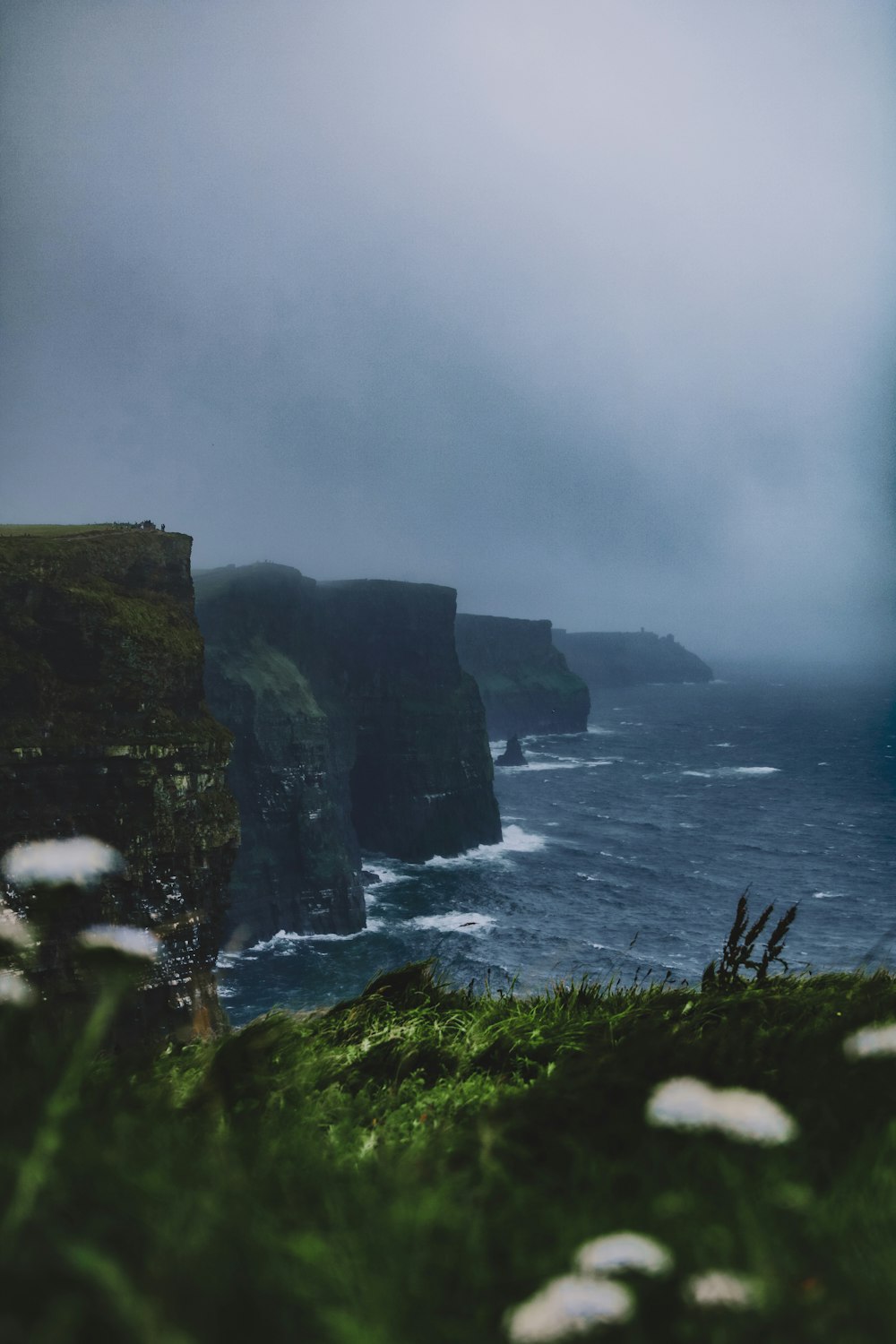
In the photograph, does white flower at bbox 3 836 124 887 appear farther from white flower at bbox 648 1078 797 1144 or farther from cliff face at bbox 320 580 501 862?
cliff face at bbox 320 580 501 862

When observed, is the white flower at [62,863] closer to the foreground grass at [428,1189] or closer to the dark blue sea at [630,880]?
the foreground grass at [428,1189]

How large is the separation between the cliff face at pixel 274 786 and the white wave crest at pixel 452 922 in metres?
4.07

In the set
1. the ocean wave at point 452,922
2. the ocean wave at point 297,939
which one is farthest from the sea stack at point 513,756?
the ocean wave at point 297,939

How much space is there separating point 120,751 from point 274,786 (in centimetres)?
2943

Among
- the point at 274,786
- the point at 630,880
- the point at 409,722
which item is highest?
the point at 409,722

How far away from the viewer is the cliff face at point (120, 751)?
2431 centimetres

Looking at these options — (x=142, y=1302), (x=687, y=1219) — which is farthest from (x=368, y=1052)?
(x=142, y=1302)

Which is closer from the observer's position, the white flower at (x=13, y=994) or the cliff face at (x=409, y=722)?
the white flower at (x=13, y=994)

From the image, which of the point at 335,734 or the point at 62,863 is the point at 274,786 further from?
the point at 62,863

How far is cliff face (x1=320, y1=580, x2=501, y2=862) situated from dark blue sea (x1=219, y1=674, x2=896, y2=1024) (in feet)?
10.6

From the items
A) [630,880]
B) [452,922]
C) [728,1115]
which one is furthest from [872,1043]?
[630,880]

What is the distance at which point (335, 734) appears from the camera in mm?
68125

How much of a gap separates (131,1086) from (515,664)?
497 ft

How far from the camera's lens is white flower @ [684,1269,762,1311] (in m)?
1.70
